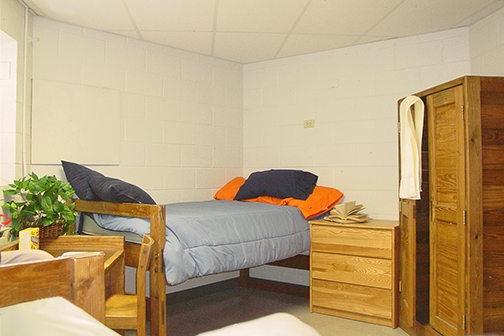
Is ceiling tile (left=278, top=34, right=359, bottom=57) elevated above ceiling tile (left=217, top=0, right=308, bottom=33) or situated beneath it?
elevated above

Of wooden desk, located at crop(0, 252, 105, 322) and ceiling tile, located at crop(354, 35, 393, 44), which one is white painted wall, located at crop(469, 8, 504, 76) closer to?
ceiling tile, located at crop(354, 35, 393, 44)

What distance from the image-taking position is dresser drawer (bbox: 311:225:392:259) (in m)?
2.89

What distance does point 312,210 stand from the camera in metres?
3.32

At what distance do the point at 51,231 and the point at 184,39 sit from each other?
197 cm

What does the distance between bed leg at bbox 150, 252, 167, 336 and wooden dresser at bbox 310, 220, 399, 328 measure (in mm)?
1366

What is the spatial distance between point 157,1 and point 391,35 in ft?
6.30

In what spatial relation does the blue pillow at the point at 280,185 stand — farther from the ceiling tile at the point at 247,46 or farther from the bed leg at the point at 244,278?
the ceiling tile at the point at 247,46

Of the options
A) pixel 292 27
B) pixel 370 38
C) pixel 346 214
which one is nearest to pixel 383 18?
pixel 370 38

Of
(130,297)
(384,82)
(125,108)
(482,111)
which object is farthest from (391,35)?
(130,297)

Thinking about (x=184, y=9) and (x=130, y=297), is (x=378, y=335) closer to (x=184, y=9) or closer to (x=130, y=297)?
(x=130, y=297)

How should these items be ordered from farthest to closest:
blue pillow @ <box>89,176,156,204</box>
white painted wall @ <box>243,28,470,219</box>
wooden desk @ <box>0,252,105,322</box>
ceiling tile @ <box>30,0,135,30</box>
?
1. white painted wall @ <box>243,28,470,219</box>
2. ceiling tile @ <box>30,0,135,30</box>
3. blue pillow @ <box>89,176,156,204</box>
4. wooden desk @ <box>0,252,105,322</box>

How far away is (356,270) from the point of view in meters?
2.96

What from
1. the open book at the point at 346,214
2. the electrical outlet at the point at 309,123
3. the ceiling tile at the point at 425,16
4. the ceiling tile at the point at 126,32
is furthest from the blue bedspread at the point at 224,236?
the ceiling tile at the point at 425,16

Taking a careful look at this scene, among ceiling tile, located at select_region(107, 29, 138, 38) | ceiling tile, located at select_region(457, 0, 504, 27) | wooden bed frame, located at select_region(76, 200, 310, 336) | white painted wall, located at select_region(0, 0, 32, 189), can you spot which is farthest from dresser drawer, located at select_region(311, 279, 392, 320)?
ceiling tile, located at select_region(107, 29, 138, 38)
